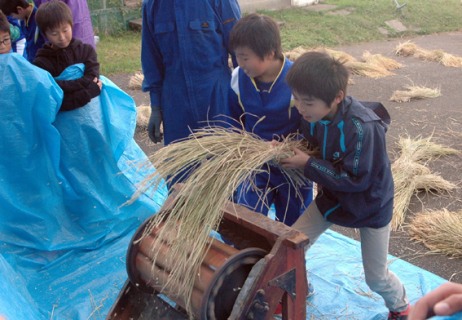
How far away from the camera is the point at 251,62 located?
2.12m

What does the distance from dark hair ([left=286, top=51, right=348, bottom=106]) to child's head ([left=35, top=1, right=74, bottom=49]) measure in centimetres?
166

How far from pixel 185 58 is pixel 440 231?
232cm

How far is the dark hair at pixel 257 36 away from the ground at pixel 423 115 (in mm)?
1840

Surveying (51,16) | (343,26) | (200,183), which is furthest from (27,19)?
(343,26)

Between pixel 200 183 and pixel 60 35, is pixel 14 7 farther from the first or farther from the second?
pixel 200 183

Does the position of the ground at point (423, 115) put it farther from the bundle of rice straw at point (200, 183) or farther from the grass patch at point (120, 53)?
the bundle of rice straw at point (200, 183)

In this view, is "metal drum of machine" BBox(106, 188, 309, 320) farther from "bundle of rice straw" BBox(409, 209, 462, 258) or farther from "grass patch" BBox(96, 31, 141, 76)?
"grass patch" BBox(96, 31, 141, 76)

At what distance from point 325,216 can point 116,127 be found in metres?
1.66

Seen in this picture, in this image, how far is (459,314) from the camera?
86 cm

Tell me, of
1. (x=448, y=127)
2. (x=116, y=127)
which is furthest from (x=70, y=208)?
(x=448, y=127)

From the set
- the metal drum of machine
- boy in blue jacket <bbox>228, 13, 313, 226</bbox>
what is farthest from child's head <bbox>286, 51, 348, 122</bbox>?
the metal drum of machine

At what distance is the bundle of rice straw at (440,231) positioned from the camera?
2.96 meters

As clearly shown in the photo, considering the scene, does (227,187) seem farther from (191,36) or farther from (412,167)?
(412,167)

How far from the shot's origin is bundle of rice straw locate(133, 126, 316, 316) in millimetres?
1682
